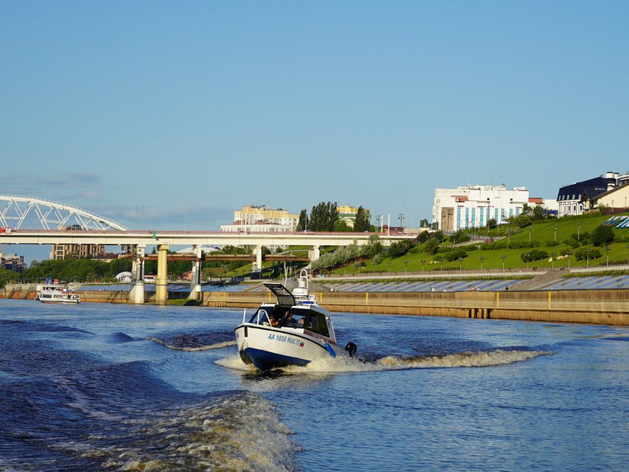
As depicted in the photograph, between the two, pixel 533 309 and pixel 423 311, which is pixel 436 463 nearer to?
pixel 533 309

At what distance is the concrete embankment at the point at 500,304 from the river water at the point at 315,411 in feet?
82.1

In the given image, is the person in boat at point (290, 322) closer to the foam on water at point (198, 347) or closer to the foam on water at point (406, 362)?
the foam on water at point (406, 362)

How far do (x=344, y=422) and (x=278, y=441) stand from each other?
378 cm

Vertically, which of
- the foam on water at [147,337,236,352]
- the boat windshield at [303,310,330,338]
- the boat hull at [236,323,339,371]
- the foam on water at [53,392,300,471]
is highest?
the boat windshield at [303,310,330,338]

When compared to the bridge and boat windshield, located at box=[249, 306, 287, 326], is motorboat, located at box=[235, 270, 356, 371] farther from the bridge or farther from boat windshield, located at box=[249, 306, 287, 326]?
the bridge

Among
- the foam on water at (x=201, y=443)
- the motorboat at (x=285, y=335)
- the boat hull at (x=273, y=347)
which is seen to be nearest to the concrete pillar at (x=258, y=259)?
the motorboat at (x=285, y=335)

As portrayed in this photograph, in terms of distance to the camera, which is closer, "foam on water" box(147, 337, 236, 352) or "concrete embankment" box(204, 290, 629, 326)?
"foam on water" box(147, 337, 236, 352)

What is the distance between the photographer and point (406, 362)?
1649 inches

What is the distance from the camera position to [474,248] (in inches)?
7229

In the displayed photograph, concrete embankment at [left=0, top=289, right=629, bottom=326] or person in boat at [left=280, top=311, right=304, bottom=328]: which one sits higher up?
person in boat at [left=280, top=311, right=304, bottom=328]

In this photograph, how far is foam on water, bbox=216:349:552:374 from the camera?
36.2m

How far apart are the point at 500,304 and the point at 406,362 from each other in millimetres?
47681

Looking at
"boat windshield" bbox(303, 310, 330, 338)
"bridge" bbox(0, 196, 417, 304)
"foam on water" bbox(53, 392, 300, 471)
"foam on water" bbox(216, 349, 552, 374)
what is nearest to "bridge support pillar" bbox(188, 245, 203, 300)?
"bridge" bbox(0, 196, 417, 304)

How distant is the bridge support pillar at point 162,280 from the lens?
168 meters
